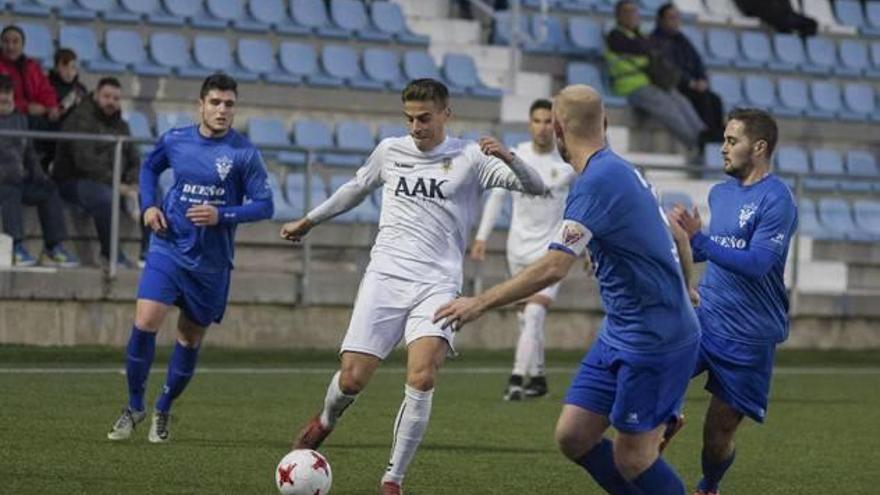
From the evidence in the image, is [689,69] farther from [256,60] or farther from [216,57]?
[216,57]

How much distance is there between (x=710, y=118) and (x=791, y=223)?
48.2 feet

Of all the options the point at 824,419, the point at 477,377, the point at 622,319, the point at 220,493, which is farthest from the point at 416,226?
the point at 477,377

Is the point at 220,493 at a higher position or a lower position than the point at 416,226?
lower

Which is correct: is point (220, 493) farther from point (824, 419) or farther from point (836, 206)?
point (836, 206)

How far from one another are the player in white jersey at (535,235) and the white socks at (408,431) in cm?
609

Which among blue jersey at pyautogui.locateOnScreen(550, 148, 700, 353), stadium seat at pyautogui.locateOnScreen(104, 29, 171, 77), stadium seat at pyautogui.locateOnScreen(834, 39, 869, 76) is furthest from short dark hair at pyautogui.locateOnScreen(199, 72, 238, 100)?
stadium seat at pyautogui.locateOnScreen(834, 39, 869, 76)

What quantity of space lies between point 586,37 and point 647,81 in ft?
4.05

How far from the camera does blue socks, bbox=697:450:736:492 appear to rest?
34.0 feet

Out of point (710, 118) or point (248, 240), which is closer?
point (248, 240)

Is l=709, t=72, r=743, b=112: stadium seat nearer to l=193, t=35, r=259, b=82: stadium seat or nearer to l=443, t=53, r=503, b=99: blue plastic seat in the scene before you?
l=443, t=53, r=503, b=99: blue plastic seat

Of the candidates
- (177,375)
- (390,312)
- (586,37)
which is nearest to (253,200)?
(177,375)

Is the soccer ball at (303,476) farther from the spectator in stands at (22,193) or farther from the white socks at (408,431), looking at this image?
the spectator in stands at (22,193)

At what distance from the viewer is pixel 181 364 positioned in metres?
12.8

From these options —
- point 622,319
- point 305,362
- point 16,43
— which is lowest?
point 305,362
